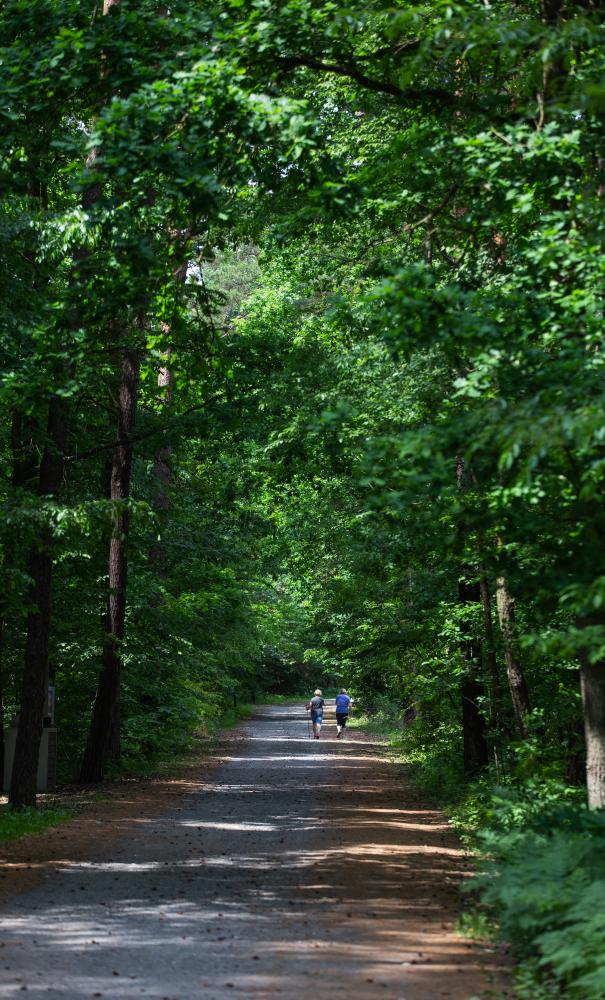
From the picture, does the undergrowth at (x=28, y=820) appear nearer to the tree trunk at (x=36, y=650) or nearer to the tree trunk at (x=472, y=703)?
the tree trunk at (x=36, y=650)

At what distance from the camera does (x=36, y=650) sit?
16.9 m

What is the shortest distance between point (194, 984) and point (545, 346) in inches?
264

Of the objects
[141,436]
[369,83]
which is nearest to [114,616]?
[141,436]

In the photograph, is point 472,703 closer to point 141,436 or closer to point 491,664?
point 491,664

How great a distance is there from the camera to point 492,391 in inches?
375

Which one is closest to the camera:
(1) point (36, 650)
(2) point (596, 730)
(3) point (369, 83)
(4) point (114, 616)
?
(2) point (596, 730)

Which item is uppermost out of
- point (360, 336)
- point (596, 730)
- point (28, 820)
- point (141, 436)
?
point (360, 336)

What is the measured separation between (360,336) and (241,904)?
8.21 metres

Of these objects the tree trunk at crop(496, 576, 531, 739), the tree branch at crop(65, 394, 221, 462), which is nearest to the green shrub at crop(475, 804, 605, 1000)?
the tree trunk at crop(496, 576, 531, 739)

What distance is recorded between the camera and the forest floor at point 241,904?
706 centimetres

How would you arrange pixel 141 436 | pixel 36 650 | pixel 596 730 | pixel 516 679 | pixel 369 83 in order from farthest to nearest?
pixel 141 436 → pixel 36 650 → pixel 516 679 → pixel 369 83 → pixel 596 730

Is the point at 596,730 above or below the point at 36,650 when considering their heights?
below

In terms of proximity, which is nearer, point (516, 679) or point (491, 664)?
point (516, 679)

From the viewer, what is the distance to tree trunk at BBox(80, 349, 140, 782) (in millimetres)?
21250
